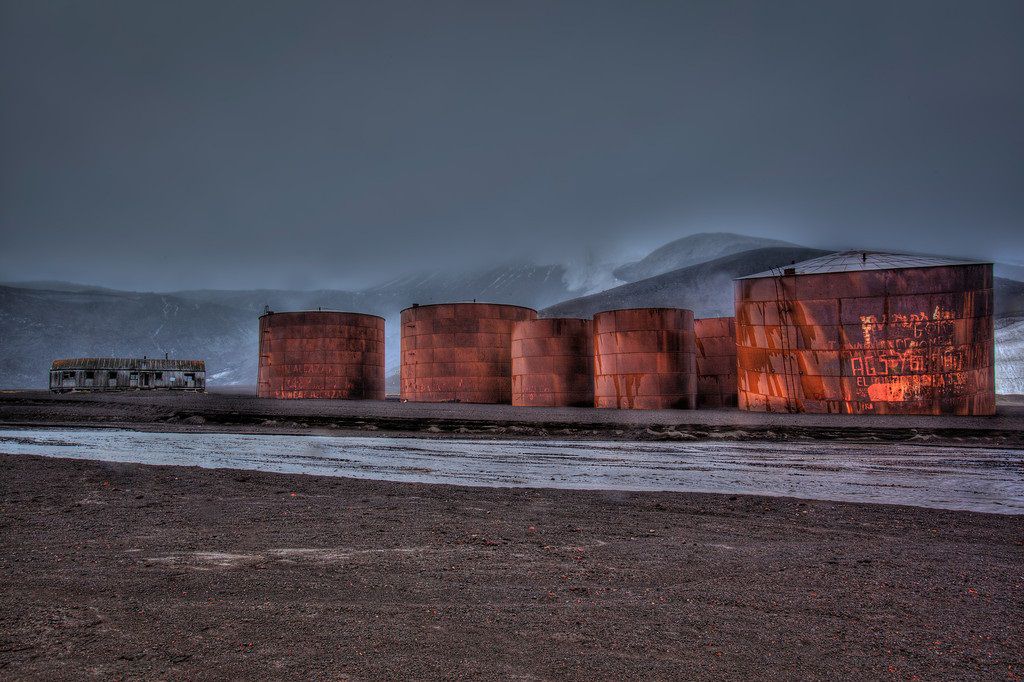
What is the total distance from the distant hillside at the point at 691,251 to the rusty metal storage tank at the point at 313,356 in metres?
146

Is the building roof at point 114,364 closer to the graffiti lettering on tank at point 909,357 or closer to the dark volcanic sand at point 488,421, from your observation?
the dark volcanic sand at point 488,421

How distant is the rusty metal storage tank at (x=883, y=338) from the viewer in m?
18.5

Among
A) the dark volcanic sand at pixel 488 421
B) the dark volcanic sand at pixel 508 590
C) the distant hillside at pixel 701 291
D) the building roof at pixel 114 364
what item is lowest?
the dark volcanic sand at pixel 488 421

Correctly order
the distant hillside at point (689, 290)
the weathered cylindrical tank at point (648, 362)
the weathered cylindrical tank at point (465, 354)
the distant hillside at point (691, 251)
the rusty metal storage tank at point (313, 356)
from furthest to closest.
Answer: the distant hillside at point (691, 251) < the distant hillside at point (689, 290) < the rusty metal storage tank at point (313, 356) < the weathered cylindrical tank at point (465, 354) < the weathered cylindrical tank at point (648, 362)

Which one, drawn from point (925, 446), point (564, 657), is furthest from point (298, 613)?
point (925, 446)

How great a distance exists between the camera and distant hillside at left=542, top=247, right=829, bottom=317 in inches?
3664

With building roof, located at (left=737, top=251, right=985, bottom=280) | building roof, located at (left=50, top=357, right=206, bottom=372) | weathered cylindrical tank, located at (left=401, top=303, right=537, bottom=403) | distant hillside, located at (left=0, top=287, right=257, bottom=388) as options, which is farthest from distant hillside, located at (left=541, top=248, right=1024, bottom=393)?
building roof, located at (left=737, top=251, right=985, bottom=280)

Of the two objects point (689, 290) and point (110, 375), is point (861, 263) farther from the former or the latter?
point (689, 290)

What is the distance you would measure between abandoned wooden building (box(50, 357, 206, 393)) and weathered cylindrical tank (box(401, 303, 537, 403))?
26.5 meters

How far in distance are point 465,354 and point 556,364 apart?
14.9 ft

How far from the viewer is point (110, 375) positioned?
45.0 metres

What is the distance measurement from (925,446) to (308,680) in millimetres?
14299

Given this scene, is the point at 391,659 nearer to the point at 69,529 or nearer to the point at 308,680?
the point at 308,680

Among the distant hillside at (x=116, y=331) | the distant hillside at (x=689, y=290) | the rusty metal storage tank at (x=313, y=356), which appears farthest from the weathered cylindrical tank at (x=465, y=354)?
the distant hillside at (x=116, y=331)
